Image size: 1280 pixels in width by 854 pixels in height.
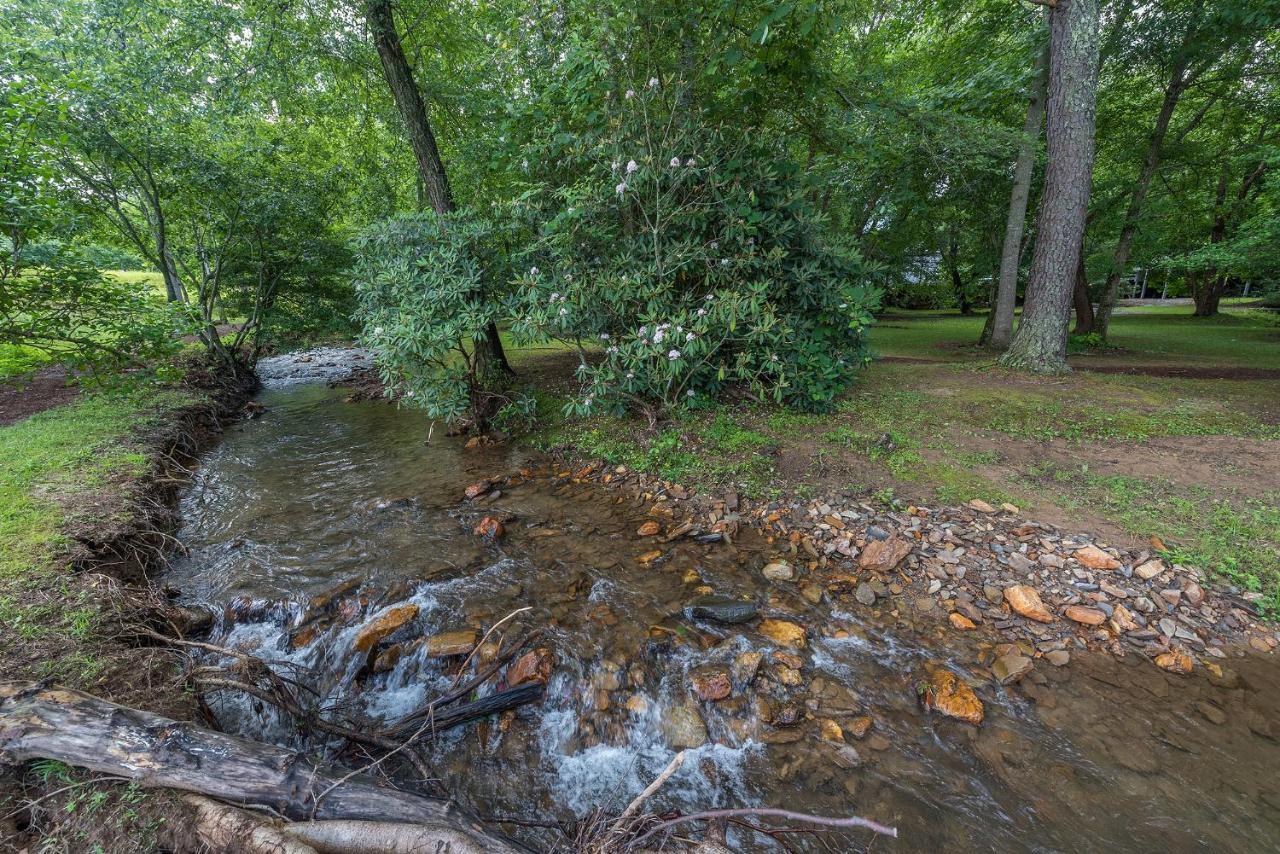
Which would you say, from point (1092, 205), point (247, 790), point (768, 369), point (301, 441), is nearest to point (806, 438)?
point (768, 369)

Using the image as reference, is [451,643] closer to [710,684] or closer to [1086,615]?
[710,684]

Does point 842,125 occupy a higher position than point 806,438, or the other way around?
point 842,125

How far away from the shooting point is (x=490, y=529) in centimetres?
430

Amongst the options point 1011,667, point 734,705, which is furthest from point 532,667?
point 1011,667

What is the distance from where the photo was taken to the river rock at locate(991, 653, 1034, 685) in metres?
2.71

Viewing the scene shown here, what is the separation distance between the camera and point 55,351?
3.11m

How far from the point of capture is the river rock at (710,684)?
2.71 m

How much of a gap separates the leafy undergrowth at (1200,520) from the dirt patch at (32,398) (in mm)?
11617

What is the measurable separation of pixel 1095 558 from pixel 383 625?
491 centimetres

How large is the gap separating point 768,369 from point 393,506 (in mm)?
4340

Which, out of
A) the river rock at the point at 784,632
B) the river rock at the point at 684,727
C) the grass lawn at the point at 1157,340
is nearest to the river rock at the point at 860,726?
the river rock at the point at 784,632

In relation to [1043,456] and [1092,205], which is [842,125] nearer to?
[1043,456]

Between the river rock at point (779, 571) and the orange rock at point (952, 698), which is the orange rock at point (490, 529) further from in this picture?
the orange rock at point (952, 698)

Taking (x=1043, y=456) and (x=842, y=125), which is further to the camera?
(x=842, y=125)
